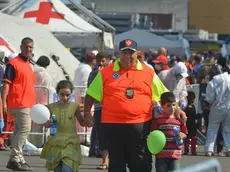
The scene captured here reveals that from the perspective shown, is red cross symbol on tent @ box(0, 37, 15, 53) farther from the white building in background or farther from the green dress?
the white building in background

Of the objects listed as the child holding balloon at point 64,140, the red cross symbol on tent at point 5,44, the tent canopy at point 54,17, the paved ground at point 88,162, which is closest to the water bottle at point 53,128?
the child holding balloon at point 64,140

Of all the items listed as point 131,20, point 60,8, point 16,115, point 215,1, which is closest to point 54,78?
point 60,8

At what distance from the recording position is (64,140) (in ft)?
35.2

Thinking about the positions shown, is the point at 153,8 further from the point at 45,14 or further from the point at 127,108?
the point at 127,108

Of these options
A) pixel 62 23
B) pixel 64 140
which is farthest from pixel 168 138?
pixel 62 23

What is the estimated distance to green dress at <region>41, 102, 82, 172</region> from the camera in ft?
34.8

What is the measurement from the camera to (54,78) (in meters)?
22.5

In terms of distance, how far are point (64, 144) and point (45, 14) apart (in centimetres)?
1620

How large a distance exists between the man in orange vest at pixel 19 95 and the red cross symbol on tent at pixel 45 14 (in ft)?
44.0

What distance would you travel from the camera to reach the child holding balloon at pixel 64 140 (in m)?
10.6

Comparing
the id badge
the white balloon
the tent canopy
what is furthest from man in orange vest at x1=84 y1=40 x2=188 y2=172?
the tent canopy

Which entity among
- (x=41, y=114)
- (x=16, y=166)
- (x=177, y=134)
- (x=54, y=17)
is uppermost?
(x=54, y=17)

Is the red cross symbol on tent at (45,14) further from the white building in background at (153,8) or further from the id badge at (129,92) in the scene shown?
the white building in background at (153,8)

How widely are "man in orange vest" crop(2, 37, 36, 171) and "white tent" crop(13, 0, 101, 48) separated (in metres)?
13.0
